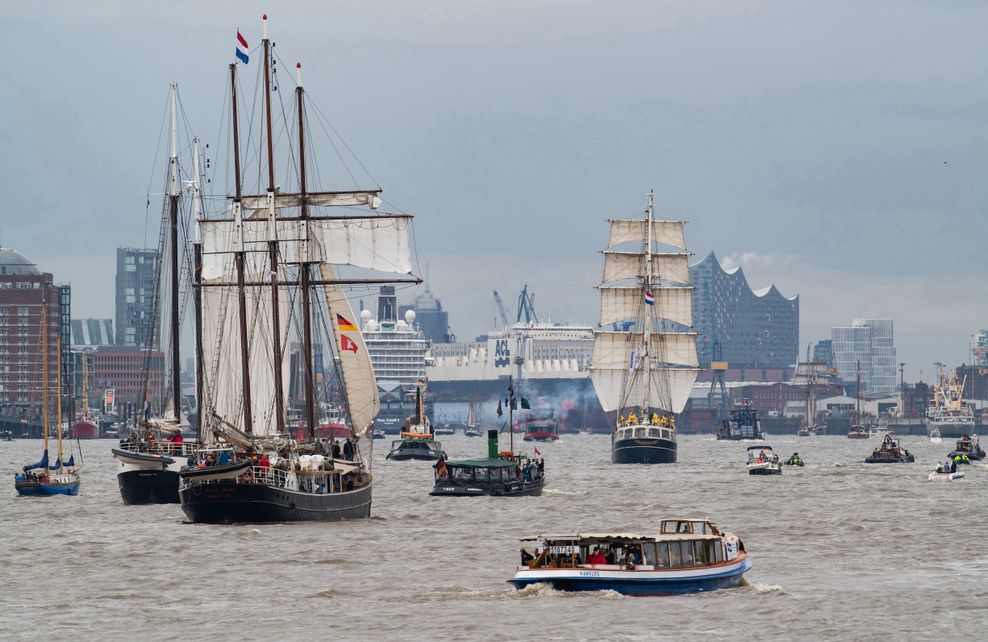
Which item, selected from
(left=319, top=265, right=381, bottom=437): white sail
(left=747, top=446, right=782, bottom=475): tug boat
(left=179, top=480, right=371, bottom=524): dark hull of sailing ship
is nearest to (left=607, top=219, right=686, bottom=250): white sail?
(left=747, top=446, right=782, bottom=475): tug boat

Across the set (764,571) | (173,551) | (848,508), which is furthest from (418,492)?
(764,571)

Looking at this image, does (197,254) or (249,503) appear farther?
(197,254)

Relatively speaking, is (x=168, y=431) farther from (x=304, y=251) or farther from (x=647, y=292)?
(x=647, y=292)

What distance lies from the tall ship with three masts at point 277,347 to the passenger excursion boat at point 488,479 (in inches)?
271

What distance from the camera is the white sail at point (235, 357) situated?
95500 mm

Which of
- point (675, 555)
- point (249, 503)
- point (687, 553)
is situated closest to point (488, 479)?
point (249, 503)

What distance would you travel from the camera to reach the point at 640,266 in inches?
7480

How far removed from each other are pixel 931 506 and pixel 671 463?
69.2 m

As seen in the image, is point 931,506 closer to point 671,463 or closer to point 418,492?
point 418,492

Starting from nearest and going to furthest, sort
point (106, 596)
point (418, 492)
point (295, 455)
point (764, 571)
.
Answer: point (106, 596)
point (764, 571)
point (295, 455)
point (418, 492)

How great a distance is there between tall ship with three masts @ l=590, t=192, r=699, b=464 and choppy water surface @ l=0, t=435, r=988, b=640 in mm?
87499

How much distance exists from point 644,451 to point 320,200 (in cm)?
7069

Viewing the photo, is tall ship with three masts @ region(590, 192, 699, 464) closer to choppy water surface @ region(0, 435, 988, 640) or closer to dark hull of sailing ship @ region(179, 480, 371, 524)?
choppy water surface @ region(0, 435, 988, 640)

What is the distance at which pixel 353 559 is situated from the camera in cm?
5788
